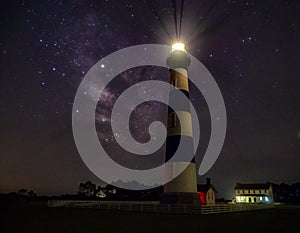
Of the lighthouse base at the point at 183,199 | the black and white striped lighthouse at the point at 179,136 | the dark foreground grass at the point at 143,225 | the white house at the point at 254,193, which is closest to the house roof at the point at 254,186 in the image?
the white house at the point at 254,193

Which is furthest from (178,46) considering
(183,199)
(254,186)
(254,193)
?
(254,186)

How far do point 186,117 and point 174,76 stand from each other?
15.2 feet

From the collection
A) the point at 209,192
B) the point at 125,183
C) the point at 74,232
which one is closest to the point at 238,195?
the point at 209,192

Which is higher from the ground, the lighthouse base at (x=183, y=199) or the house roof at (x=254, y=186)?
the house roof at (x=254, y=186)

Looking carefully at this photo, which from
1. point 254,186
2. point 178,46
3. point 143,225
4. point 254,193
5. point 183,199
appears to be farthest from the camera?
point 254,186

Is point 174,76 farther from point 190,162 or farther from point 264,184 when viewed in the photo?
point 264,184

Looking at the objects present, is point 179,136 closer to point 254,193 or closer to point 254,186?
point 254,193

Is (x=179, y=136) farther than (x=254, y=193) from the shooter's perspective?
No

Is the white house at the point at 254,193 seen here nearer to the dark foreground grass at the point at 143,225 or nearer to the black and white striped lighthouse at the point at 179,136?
the black and white striped lighthouse at the point at 179,136

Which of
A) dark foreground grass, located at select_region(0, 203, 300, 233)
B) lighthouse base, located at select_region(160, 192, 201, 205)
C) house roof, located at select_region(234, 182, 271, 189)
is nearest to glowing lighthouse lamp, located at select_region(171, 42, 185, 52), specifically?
lighthouse base, located at select_region(160, 192, 201, 205)

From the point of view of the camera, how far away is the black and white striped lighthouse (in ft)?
77.0

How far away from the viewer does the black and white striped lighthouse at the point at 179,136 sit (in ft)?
77.0

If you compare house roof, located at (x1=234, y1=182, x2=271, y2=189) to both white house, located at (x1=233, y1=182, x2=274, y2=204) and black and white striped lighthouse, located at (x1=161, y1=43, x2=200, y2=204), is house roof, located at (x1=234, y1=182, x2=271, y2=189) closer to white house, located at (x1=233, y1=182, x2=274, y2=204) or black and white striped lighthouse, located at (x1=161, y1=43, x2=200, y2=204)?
white house, located at (x1=233, y1=182, x2=274, y2=204)

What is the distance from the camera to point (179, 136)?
2464cm
